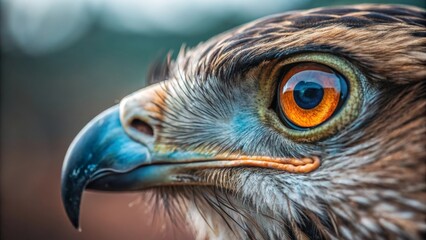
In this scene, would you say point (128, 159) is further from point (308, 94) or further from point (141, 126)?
point (308, 94)

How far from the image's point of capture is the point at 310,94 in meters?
1.85

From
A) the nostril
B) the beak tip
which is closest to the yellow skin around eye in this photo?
the nostril

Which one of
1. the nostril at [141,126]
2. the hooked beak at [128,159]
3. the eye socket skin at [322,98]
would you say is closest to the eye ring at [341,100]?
the eye socket skin at [322,98]

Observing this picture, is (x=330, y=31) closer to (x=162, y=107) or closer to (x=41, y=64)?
(x=162, y=107)

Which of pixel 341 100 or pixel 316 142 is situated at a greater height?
pixel 341 100

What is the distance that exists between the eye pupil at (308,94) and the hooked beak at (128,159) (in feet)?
0.77

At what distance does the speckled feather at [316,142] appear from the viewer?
1.67m

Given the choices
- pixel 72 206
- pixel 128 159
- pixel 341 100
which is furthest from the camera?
pixel 72 206

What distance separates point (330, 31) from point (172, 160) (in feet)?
2.27

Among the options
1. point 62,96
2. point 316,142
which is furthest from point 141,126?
point 62,96

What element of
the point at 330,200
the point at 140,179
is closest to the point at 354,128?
the point at 330,200

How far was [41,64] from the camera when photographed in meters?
15.1

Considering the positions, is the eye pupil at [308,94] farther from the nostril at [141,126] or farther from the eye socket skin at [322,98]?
the nostril at [141,126]

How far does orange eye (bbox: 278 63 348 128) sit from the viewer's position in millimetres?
1795
